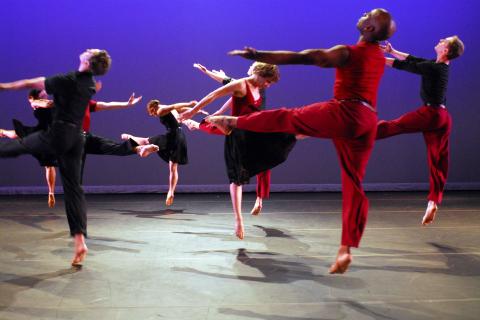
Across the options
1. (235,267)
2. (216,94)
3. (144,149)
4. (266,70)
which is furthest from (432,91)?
(144,149)

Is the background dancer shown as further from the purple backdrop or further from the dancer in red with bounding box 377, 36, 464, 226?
the purple backdrop

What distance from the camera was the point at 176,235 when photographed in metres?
5.11

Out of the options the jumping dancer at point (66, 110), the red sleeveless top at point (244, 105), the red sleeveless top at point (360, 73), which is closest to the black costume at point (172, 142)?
the red sleeveless top at point (244, 105)

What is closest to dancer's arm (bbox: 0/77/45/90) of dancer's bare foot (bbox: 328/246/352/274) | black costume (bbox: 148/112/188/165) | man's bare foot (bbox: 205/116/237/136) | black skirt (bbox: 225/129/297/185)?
man's bare foot (bbox: 205/116/237/136)

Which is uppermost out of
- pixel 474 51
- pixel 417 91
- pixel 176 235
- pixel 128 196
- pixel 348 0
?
pixel 348 0

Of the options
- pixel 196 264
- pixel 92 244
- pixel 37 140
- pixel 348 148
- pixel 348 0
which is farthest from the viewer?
pixel 348 0

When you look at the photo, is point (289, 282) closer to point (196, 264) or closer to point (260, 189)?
point (196, 264)

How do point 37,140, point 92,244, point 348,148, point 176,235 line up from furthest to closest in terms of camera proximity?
point 176,235, point 92,244, point 37,140, point 348,148

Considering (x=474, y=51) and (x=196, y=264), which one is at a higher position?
(x=474, y=51)

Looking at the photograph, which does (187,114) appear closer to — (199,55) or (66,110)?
(66,110)

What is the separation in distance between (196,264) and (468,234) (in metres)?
2.60

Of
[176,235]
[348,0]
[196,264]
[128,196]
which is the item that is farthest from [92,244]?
[348,0]

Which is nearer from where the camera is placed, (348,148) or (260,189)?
(348,148)

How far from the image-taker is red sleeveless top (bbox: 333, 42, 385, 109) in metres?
3.20
